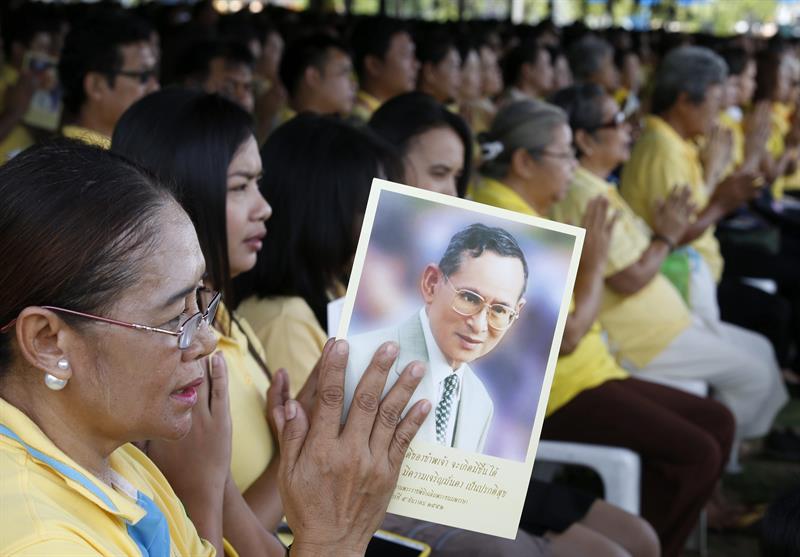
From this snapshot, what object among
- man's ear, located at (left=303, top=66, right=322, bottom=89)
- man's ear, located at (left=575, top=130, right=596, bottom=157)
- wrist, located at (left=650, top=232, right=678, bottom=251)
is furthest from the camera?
man's ear, located at (left=303, top=66, right=322, bottom=89)

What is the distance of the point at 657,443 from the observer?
2887mm

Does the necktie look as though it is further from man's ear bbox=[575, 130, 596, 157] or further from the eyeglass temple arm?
man's ear bbox=[575, 130, 596, 157]

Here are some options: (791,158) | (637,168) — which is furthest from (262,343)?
(791,158)

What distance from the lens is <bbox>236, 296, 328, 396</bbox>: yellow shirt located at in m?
2.12

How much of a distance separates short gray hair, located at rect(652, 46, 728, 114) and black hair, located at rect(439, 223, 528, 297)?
3.74 metres

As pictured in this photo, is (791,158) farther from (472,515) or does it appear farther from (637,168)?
(472,515)

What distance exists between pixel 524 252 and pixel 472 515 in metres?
0.32

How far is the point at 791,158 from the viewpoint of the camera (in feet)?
20.8

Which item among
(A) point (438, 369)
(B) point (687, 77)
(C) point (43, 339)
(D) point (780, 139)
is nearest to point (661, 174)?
(B) point (687, 77)

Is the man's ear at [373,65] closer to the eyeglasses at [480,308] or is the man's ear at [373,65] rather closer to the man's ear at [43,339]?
the eyeglasses at [480,308]

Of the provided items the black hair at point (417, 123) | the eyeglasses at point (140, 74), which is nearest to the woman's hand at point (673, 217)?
the black hair at point (417, 123)

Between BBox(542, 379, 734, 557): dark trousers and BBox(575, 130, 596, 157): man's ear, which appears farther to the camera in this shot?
BBox(575, 130, 596, 157): man's ear

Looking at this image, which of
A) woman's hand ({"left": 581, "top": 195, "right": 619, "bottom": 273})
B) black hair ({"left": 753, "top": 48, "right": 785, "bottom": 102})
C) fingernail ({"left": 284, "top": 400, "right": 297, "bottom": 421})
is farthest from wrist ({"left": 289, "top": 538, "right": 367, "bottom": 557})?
black hair ({"left": 753, "top": 48, "right": 785, "bottom": 102})

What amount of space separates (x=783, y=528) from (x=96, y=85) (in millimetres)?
2925
